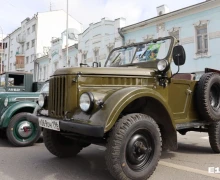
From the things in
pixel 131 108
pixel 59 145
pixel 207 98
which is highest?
pixel 207 98

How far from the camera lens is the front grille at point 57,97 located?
3736 mm

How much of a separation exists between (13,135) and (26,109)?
2.18 ft

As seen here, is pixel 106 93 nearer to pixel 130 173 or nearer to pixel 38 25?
pixel 130 173

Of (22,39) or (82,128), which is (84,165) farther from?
(22,39)

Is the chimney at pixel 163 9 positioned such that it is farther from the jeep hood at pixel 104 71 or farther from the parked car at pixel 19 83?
the jeep hood at pixel 104 71

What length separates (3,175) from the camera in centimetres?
384

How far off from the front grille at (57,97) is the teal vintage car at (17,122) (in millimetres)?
2022

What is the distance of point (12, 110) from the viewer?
19.4 feet

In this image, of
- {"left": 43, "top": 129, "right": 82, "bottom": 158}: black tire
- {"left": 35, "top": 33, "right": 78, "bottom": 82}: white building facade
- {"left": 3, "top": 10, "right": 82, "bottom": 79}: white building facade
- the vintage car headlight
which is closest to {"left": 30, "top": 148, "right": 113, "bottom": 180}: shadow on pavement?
{"left": 43, "top": 129, "right": 82, "bottom": 158}: black tire

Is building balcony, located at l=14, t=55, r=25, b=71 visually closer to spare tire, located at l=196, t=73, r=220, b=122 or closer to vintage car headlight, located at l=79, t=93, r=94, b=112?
spare tire, located at l=196, t=73, r=220, b=122

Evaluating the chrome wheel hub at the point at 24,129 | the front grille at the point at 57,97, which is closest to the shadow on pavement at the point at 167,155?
the front grille at the point at 57,97

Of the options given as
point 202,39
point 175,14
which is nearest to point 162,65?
point 202,39

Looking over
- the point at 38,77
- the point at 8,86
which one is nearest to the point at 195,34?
the point at 8,86

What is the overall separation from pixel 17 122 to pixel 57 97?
8.11ft
